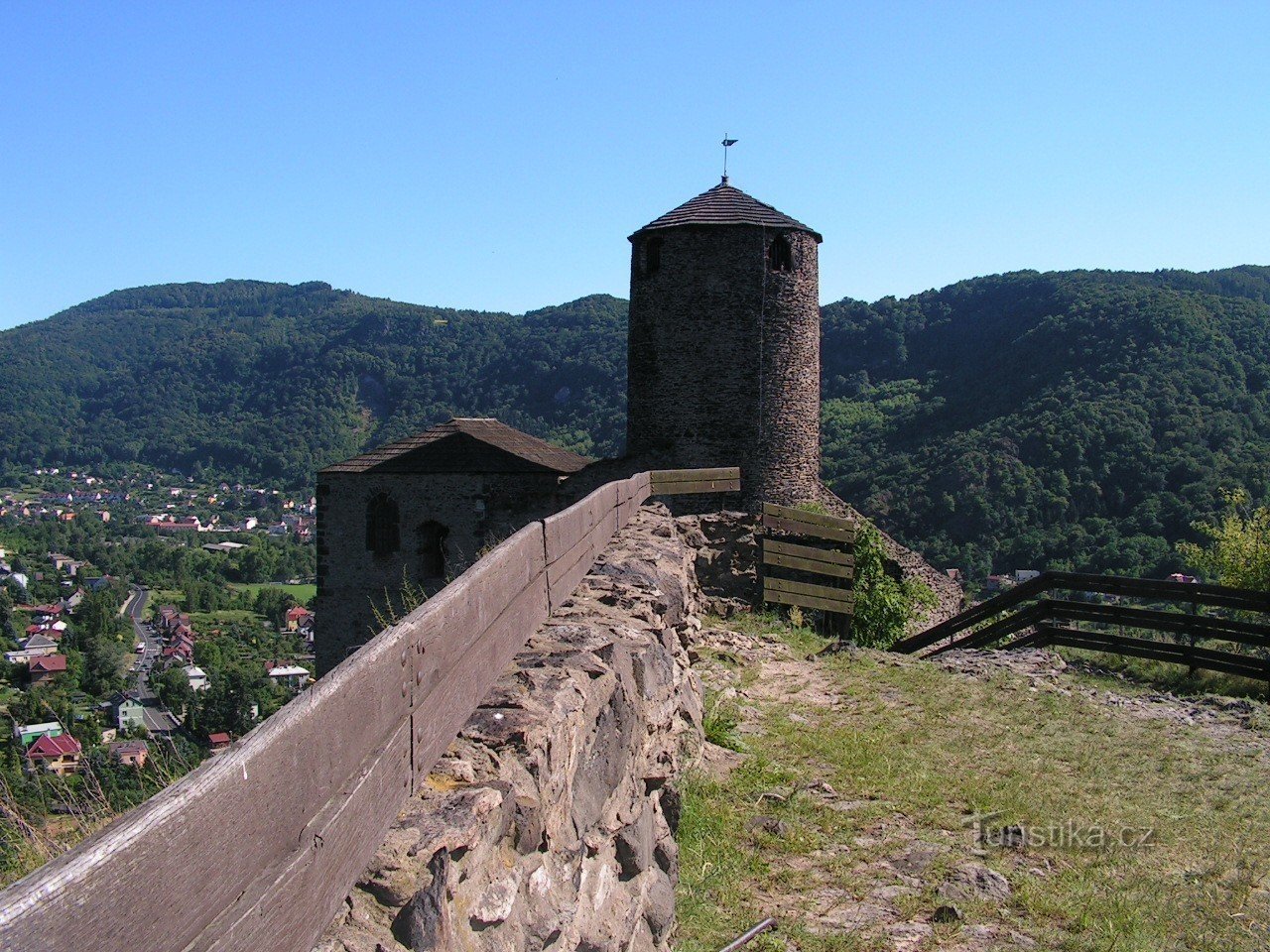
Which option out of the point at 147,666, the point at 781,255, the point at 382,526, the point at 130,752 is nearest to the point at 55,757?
the point at 130,752

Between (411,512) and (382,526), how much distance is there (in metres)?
0.65

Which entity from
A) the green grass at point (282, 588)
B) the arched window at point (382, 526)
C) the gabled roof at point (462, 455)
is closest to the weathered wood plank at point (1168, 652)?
the gabled roof at point (462, 455)

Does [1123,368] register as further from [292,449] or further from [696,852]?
[292,449]

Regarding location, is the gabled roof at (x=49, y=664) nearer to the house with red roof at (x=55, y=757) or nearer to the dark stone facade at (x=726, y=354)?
the house with red roof at (x=55, y=757)

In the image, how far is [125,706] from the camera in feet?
29.3

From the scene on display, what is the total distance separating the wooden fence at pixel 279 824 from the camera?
124 cm

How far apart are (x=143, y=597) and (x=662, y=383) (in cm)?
4055

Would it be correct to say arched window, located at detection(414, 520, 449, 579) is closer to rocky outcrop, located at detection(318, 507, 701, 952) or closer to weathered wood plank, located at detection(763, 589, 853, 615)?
weathered wood plank, located at detection(763, 589, 853, 615)

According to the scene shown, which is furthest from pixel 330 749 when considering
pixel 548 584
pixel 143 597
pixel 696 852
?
pixel 143 597

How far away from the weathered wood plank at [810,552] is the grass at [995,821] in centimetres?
310

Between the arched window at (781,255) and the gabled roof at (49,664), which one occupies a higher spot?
the arched window at (781,255)

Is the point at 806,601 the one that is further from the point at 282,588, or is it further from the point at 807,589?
the point at 282,588

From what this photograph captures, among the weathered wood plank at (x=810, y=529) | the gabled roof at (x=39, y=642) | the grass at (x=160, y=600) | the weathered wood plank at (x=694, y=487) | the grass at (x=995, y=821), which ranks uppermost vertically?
the weathered wood plank at (x=694, y=487)

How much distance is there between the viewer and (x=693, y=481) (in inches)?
470
